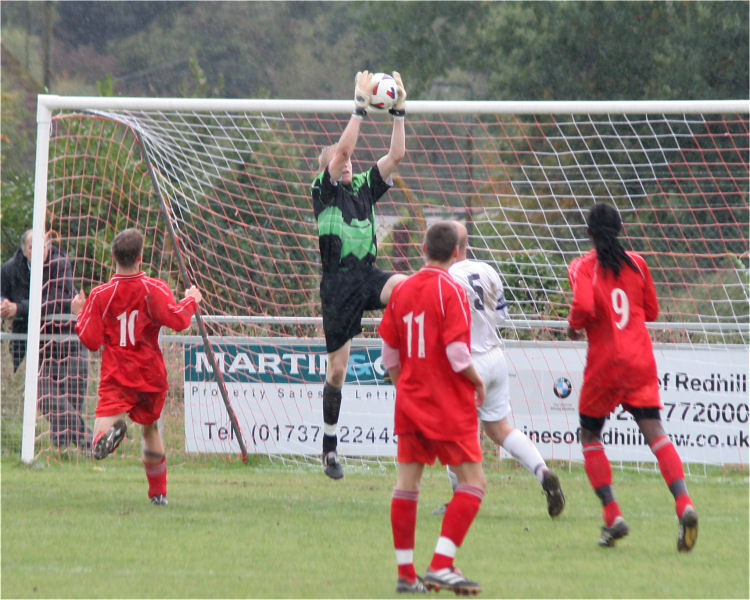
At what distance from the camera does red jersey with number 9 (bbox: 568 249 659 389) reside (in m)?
6.43

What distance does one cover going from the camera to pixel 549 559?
614cm

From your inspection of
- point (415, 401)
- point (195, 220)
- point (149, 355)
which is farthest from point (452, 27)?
point (415, 401)

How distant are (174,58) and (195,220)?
3147 cm

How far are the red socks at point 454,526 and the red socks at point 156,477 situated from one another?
3.20 metres

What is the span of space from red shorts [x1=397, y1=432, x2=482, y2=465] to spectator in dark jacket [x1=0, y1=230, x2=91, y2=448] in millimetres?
5750

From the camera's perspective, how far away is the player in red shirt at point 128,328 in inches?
295

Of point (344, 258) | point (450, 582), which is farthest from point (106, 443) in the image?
point (450, 582)

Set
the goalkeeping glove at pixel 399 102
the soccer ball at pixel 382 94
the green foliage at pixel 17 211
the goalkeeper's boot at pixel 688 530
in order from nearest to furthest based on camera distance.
A: the goalkeeper's boot at pixel 688 530, the soccer ball at pixel 382 94, the goalkeeping glove at pixel 399 102, the green foliage at pixel 17 211

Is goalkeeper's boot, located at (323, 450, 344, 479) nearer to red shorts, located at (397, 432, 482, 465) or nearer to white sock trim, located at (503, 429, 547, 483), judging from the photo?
white sock trim, located at (503, 429, 547, 483)

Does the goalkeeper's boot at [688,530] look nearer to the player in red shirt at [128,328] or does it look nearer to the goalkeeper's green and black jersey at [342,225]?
the goalkeeper's green and black jersey at [342,225]

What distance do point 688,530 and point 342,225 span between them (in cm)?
286

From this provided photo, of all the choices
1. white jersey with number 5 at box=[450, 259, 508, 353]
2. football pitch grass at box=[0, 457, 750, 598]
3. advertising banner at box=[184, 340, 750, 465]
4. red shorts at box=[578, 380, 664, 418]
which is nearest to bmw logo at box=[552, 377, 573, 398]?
advertising banner at box=[184, 340, 750, 465]

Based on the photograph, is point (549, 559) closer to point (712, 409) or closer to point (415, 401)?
point (415, 401)

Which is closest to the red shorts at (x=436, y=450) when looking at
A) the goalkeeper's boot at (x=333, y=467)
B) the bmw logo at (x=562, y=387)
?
the goalkeeper's boot at (x=333, y=467)
